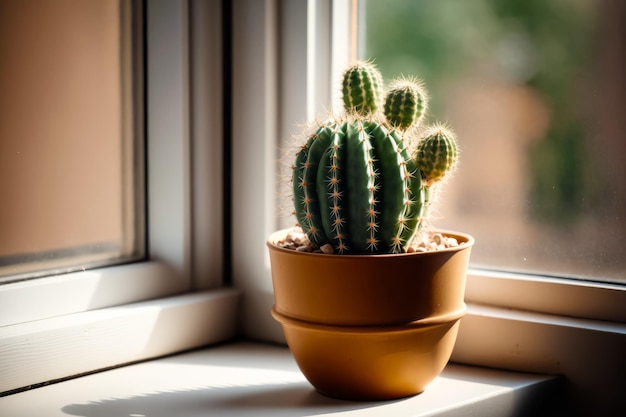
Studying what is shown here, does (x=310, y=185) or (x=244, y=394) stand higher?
(x=310, y=185)

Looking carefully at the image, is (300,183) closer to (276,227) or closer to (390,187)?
(390,187)

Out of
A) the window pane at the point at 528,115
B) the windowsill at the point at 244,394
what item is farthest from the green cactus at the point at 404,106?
the windowsill at the point at 244,394

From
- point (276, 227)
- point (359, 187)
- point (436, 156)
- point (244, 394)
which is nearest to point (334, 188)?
point (359, 187)

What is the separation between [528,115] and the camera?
3.84 feet

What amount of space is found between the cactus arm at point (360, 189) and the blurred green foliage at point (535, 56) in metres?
0.36

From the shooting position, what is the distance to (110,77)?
1248 millimetres

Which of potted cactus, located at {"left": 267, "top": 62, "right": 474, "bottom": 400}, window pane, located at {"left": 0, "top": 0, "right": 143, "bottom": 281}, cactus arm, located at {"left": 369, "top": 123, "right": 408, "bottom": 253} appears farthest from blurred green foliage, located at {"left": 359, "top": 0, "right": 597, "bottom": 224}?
window pane, located at {"left": 0, "top": 0, "right": 143, "bottom": 281}

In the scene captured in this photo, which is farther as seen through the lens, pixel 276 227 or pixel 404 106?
pixel 276 227

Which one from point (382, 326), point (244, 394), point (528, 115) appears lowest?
point (244, 394)

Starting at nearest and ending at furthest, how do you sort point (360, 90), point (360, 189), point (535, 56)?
point (360, 189) → point (360, 90) → point (535, 56)

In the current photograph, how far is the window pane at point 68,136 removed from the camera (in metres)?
1.11

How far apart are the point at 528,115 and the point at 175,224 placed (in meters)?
0.59

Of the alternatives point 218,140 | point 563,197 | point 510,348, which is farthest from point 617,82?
point 218,140

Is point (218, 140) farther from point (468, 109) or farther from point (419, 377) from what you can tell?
point (419, 377)
